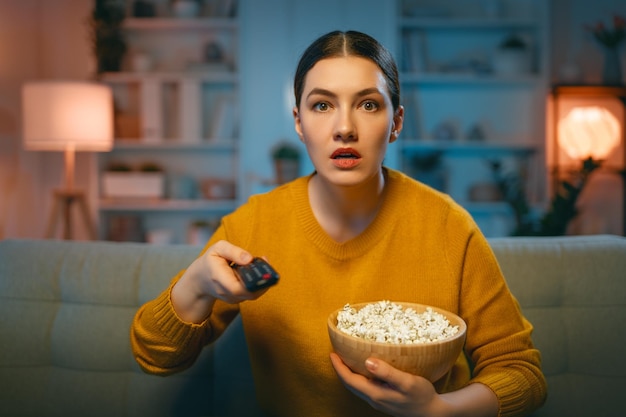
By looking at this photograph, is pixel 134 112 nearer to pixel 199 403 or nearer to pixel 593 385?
pixel 199 403

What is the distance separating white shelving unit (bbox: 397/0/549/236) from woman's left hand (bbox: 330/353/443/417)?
3188mm

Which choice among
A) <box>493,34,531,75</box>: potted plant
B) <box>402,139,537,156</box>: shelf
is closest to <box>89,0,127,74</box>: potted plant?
<box>402,139,537,156</box>: shelf

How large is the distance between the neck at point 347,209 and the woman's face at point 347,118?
0.37ft

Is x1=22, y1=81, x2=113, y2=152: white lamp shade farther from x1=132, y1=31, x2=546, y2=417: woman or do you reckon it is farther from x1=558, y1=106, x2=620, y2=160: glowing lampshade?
x1=558, y1=106, x2=620, y2=160: glowing lampshade

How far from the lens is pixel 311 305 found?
1110mm

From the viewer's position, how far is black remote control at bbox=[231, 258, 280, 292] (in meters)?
0.79

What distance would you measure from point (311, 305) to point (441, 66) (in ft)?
10.7

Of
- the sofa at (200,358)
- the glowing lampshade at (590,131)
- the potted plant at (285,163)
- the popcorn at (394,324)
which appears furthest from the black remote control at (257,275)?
the glowing lampshade at (590,131)

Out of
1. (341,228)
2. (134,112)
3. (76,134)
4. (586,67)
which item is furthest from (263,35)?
(341,228)

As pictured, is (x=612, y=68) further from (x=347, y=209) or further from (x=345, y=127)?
(x=345, y=127)

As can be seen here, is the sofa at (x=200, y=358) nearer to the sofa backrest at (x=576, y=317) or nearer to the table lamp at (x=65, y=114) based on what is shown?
the sofa backrest at (x=576, y=317)

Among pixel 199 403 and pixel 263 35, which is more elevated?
pixel 263 35

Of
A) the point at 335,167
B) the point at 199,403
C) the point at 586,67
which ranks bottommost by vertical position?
the point at 199,403

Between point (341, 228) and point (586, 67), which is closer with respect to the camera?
point (341, 228)
